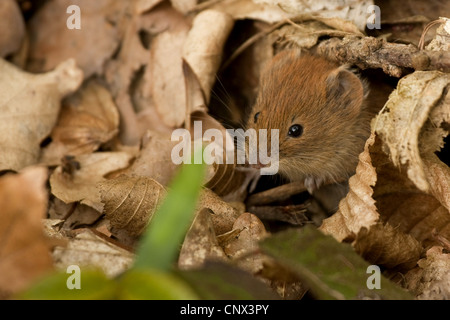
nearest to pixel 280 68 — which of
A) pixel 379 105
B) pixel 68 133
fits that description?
pixel 379 105

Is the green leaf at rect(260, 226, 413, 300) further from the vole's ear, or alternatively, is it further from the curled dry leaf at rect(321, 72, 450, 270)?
the vole's ear

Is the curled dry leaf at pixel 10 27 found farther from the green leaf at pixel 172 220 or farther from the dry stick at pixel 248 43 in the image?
the green leaf at pixel 172 220

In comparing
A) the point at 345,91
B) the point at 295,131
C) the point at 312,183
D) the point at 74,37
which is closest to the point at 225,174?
the point at 295,131

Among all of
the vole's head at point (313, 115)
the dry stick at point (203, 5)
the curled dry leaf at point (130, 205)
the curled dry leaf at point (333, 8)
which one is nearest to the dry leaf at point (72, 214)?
the curled dry leaf at point (130, 205)

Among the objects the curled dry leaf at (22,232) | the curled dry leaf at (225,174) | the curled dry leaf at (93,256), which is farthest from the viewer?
the curled dry leaf at (225,174)

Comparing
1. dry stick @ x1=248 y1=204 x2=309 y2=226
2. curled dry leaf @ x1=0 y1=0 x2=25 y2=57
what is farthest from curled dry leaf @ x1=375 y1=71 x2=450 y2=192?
curled dry leaf @ x1=0 y1=0 x2=25 y2=57
